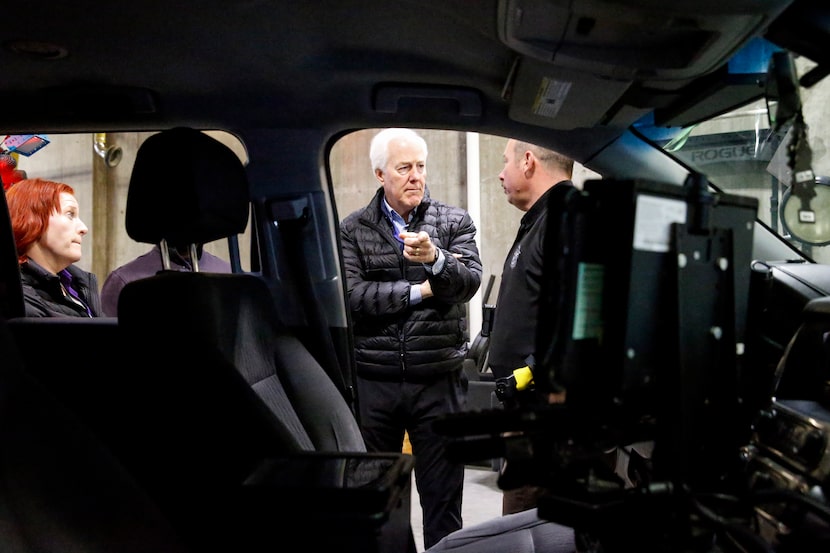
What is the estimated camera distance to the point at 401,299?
2750mm

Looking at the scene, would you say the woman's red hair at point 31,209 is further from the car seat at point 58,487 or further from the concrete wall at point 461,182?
the concrete wall at point 461,182

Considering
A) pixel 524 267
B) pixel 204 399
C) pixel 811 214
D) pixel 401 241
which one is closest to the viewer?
pixel 811 214

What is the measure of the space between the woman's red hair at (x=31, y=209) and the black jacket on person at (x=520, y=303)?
174 cm

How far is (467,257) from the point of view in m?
2.95

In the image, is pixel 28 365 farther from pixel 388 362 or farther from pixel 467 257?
pixel 467 257

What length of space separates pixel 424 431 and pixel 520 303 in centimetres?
64

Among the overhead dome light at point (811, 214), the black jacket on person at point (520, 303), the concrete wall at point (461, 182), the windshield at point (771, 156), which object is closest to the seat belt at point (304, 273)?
the black jacket on person at point (520, 303)

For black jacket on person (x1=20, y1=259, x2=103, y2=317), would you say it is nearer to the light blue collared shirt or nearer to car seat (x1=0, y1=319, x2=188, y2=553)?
car seat (x1=0, y1=319, x2=188, y2=553)

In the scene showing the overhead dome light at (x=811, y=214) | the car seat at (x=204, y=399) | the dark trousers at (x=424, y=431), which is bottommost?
the dark trousers at (x=424, y=431)

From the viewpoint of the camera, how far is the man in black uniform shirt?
8.23 ft

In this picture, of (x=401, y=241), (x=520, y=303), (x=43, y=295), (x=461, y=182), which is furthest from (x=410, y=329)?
(x=461, y=182)

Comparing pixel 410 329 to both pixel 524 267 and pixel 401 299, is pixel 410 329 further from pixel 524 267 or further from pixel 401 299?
pixel 524 267

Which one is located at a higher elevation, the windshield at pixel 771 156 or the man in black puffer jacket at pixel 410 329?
the windshield at pixel 771 156

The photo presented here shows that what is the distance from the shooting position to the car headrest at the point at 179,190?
1.74 m
